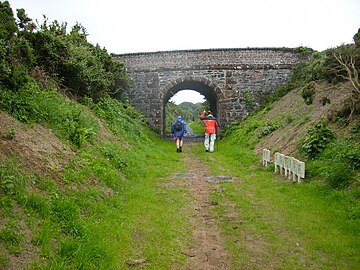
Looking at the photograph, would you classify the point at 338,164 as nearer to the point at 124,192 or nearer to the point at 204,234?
the point at 204,234

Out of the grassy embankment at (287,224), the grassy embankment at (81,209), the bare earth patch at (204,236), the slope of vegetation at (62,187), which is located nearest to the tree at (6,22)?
the slope of vegetation at (62,187)

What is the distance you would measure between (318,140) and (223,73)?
12192 mm

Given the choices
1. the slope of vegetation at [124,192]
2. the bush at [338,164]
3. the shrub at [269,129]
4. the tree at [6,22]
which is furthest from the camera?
the shrub at [269,129]

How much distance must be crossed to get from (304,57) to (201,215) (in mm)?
17200

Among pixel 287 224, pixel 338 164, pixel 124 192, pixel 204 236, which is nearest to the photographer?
pixel 204 236

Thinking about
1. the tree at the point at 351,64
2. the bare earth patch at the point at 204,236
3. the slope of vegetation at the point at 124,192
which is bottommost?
the bare earth patch at the point at 204,236

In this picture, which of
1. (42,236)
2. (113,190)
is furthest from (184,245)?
(113,190)

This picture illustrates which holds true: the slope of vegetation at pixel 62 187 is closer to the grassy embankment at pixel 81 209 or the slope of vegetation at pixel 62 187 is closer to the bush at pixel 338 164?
the grassy embankment at pixel 81 209

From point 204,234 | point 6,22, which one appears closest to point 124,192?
point 204,234

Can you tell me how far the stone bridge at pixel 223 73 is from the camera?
20391 mm

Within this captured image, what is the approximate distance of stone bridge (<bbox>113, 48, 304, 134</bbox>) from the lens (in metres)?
20.4

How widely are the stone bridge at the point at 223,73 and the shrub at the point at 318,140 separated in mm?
11487

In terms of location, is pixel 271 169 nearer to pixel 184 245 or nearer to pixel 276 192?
pixel 276 192

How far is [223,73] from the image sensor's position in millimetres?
20391
